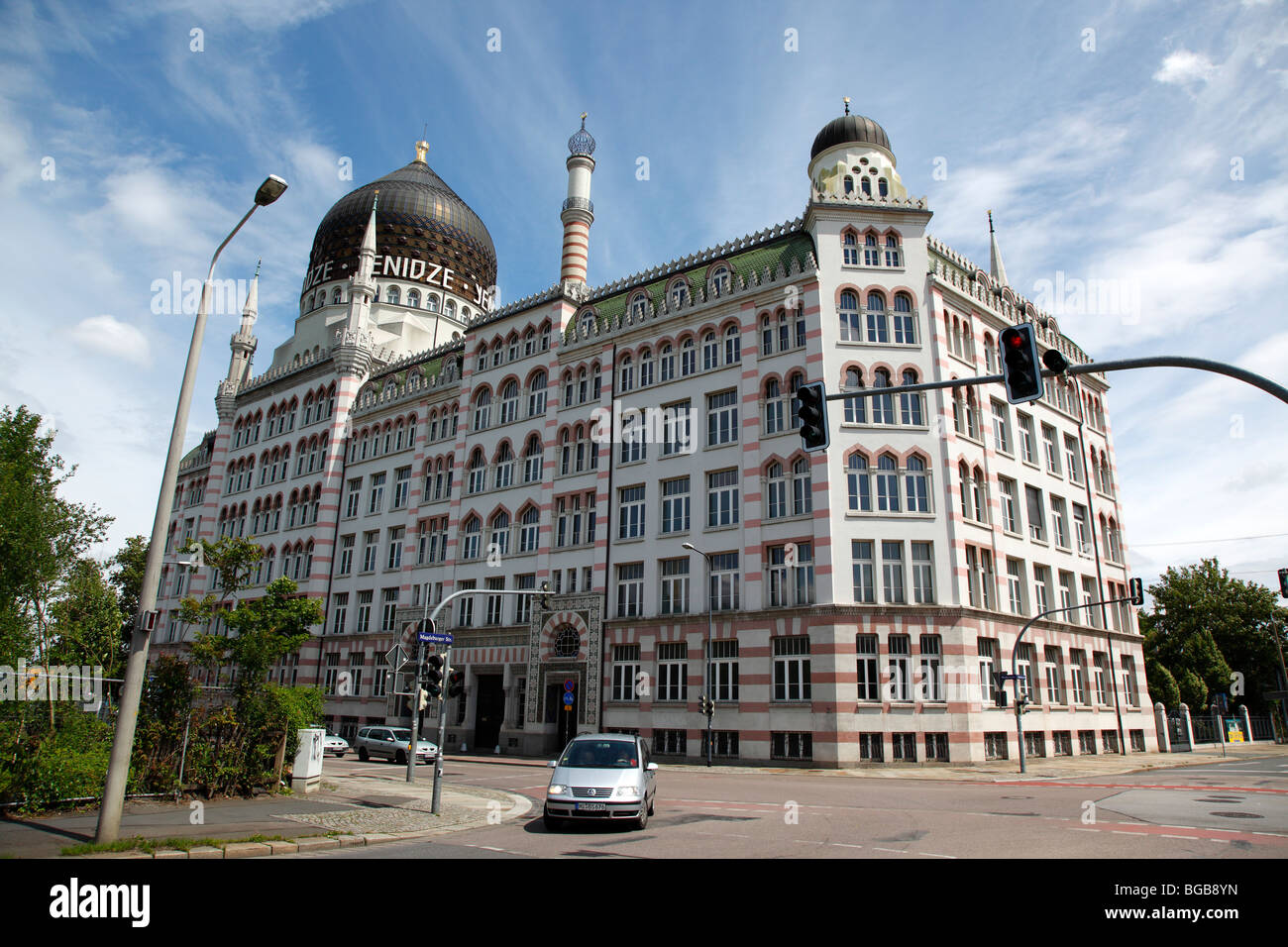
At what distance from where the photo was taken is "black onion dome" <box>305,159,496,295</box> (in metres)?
62.2

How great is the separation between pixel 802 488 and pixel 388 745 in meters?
21.7

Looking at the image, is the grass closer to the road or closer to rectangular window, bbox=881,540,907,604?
the road

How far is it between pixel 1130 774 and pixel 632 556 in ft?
69.6

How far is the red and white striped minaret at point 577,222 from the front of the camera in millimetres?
45656

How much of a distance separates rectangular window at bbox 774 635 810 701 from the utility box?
18.6m

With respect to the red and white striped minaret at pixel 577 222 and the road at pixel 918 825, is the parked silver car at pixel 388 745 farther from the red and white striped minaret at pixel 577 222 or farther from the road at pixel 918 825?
the red and white striped minaret at pixel 577 222

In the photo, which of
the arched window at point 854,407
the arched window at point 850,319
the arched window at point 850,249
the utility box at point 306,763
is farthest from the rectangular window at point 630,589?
the utility box at point 306,763

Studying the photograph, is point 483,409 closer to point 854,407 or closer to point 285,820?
point 854,407

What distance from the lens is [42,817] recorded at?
1291cm

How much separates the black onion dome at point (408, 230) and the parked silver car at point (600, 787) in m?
55.0

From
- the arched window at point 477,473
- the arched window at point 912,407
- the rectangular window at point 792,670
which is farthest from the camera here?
the arched window at point 477,473

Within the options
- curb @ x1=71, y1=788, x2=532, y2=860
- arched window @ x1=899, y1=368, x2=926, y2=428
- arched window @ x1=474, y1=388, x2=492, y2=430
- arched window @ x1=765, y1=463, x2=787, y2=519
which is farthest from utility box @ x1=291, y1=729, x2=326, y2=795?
arched window @ x1=474, y1=388, x2=492, y2=430

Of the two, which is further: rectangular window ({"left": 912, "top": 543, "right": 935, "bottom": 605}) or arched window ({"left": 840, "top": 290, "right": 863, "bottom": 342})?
arched window ({"left": 840, "top": 290, "right": 863, "bottom": 342})
